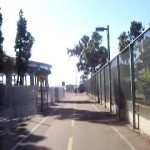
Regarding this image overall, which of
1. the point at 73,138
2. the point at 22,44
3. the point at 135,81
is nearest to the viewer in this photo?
the point at 73,138

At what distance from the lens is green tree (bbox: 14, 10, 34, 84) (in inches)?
2041

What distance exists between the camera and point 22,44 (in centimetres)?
5244

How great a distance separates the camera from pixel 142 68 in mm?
17484

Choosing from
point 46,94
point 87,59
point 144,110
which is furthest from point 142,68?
point 87,59

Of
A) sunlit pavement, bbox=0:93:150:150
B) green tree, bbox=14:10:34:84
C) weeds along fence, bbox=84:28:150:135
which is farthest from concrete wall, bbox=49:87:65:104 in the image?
sunlit pavement, bbox=0:93:150:150

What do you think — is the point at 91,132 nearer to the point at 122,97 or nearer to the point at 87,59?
the point at 122,97

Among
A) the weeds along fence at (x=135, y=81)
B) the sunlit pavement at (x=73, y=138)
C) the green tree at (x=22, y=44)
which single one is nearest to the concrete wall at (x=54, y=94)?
the green tree at (x=22, y=44)

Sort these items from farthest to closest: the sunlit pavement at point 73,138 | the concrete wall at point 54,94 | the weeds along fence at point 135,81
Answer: the concrete wall at point 54,94 < the weeds along fence at point 135,81 < the sunlit pavement at point 73,138

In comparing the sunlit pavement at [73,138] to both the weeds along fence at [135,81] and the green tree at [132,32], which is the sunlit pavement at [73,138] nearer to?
the weeds along fence at [135,81]

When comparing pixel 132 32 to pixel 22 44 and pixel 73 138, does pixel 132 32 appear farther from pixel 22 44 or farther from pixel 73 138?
pixel 73 138

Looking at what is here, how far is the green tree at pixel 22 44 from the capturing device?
51.8 meters

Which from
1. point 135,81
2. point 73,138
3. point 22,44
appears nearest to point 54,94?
point 22,44

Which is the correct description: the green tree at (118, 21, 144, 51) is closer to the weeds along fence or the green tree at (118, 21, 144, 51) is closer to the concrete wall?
the concrete wall

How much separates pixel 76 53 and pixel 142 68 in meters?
98.2
